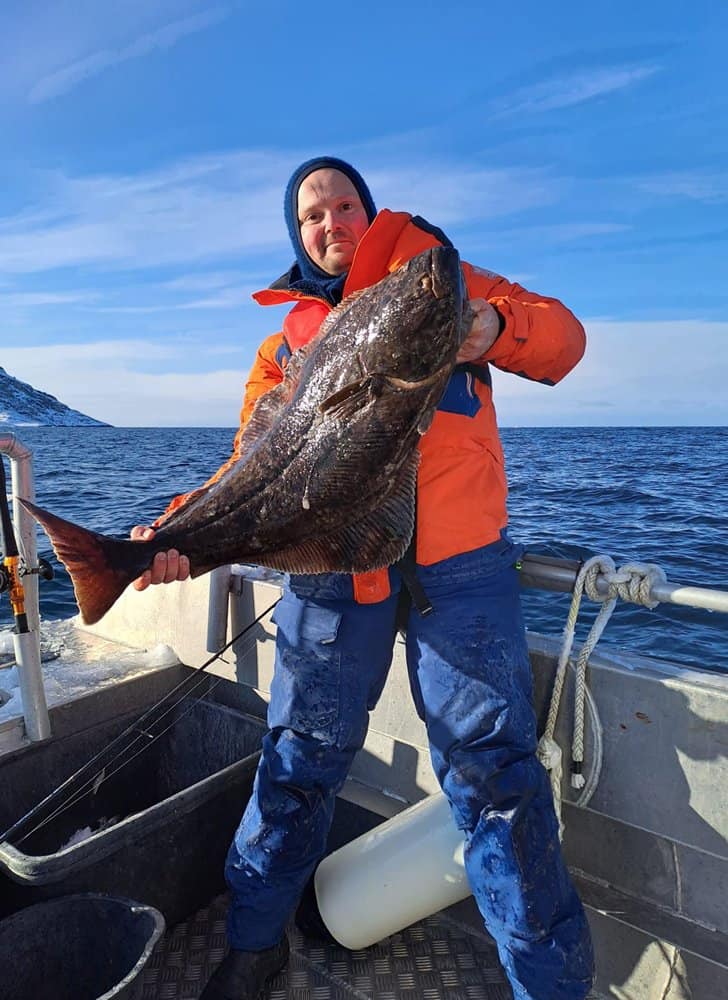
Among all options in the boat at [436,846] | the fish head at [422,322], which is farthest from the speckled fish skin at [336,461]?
the boat at [436,846]

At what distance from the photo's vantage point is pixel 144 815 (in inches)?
125

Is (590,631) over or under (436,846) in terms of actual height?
over

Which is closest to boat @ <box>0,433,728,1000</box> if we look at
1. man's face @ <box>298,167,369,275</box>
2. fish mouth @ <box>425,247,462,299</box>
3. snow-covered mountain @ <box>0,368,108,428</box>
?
fish mouth @ <box>425,247,462,299</box>

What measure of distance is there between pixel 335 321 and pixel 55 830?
3183mm

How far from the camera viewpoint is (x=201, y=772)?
14.8 feet

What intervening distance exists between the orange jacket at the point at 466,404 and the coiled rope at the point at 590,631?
51 centimetres

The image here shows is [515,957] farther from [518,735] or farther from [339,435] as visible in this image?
[339,435]

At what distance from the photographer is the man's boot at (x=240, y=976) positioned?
292 centimetres

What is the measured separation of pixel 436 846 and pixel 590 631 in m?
1.15

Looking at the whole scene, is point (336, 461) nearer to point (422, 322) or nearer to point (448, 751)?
point (422, 322)

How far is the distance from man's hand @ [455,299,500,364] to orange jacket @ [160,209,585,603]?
0.12 ft

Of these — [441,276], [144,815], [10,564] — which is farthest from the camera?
[10,564]

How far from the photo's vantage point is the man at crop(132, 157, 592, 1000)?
2.62 meters

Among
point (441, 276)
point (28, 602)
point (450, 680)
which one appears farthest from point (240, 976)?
point (441, 276)
